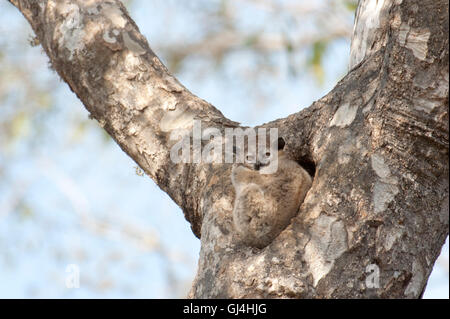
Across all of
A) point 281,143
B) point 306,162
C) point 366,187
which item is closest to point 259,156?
point 281,143

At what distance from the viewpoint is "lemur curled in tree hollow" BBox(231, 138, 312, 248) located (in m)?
2.43

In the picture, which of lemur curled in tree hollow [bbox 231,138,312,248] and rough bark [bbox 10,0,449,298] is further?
lemur curled in tree hollow [bbox 231,138,312,248]

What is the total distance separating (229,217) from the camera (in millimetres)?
2508

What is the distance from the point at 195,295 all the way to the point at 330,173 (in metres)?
0.69

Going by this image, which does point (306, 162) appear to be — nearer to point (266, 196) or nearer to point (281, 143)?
point (281, 143)

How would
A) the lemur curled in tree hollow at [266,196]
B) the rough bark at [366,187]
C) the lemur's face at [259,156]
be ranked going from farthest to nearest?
1. the lemur's face at [259,156]
2. the lemur curled in tree hollow at [266,196]
3. the rough bark at [366,187]

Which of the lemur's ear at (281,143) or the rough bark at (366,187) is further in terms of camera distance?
the lemur's ear at (281,143)

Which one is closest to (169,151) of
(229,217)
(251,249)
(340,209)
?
(229,217)

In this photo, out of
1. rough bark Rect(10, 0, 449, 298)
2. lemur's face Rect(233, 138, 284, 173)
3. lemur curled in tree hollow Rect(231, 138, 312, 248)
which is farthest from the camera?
lemur's face Rect(233, 138, 284, 173)

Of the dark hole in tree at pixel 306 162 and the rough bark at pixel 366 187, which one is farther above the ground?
the dark hole in tree at pixel 306 162

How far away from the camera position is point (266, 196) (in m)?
2.68

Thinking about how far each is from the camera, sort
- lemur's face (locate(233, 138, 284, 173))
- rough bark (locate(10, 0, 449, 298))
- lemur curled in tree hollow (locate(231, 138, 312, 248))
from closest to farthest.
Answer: rough bark (locate(10, 0, 449, 298)) < lemur curled in tree hollow (locate(231, 138, 312, 248)) < lemur's face (locate(233, 138, 284, 173))

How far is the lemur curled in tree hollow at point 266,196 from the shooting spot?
7.98 feet
